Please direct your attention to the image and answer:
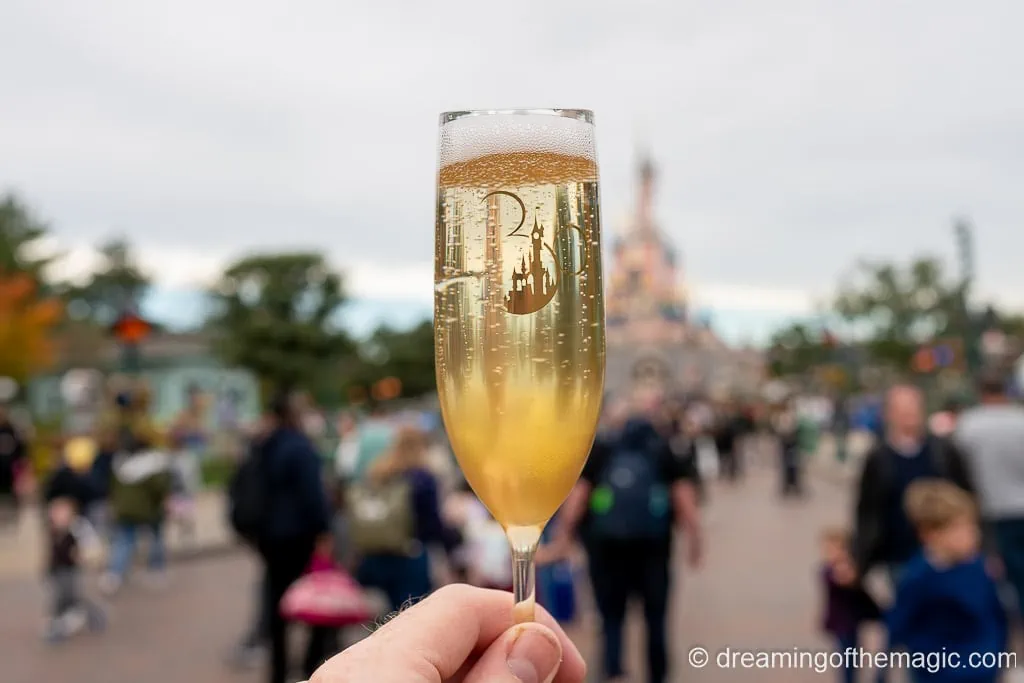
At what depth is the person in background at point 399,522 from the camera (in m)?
5.53

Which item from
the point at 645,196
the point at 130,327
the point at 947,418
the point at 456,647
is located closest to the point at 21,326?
the point at 130,327

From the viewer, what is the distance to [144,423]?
10.7 metres

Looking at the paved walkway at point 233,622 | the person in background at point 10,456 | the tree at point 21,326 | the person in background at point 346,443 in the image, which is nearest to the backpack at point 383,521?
the paved walkway at point 233,622

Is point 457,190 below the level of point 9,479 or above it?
above

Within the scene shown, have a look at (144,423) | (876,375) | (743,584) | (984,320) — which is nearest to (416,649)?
(743,584)

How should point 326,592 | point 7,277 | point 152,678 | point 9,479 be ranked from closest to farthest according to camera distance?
1. point 326,592
2. point 152,678
3. point 9,479
4. point 7,277

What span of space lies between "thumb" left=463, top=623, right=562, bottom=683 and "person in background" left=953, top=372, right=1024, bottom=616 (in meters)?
4.32

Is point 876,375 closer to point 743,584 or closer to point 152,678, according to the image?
point 743,584

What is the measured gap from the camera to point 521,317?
1387 millimetres

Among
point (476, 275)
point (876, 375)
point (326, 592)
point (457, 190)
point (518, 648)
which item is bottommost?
point (876, 375)

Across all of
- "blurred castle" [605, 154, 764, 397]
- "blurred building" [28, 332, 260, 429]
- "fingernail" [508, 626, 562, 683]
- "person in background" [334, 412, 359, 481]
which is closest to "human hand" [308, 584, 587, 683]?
"fingernail" [508, 626, 562, 683]

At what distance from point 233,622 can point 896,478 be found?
5877mm

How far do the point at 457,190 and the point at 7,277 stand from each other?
1610 inches

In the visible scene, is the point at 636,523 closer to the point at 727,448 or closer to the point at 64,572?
the point at 64,572
